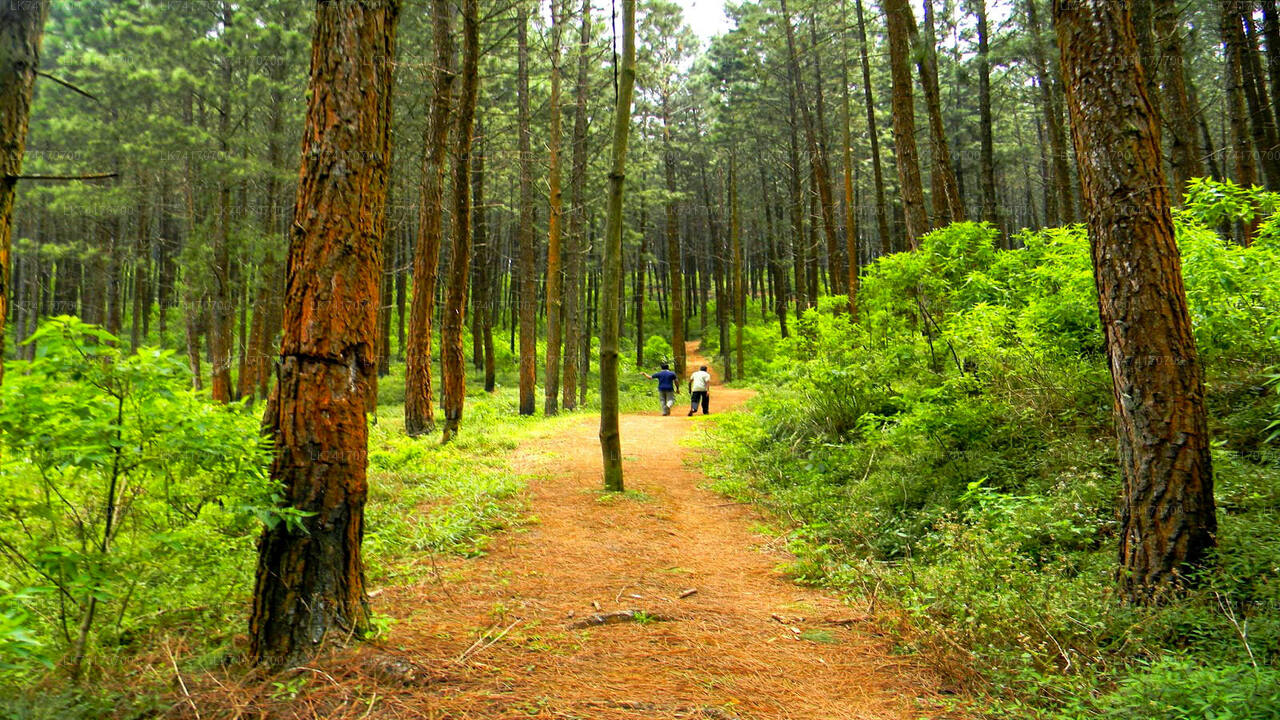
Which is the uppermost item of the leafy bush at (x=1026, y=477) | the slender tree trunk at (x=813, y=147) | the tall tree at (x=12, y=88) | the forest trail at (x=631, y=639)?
the slender tree trunk at (x=813, y=147)

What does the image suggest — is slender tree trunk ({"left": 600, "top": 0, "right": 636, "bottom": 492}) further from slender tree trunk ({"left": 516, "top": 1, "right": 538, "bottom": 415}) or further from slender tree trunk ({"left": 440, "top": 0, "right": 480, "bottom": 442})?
slender tree trunk ({"left": 516, "top": 1, "right": 538, "bottom": 415})

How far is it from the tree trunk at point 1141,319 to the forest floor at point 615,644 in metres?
1.64

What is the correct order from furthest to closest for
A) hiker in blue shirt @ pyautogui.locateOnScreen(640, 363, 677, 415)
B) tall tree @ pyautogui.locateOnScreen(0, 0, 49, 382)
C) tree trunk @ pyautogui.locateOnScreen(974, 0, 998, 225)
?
hiker in blue shirt @ pyautogui.locateOnScreen(640, 363, 677, 415) < tree trunk @ pyautogui.locateOnScreen(974, 0, 998, 225) < tall tree @ pyautogui.locateOnScreen(0, 0, 49, 382)

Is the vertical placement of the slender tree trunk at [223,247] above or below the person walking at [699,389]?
above

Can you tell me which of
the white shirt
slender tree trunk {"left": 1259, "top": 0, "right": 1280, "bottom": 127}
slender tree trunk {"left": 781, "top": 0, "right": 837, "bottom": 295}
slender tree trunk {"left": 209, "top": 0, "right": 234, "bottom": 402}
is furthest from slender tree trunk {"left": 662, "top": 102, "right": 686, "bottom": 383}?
slender tree trunk {"left": 1259, "top": 0, "right": 1280, "bottom": 127}

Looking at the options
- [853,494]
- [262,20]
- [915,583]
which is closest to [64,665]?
[915,583]

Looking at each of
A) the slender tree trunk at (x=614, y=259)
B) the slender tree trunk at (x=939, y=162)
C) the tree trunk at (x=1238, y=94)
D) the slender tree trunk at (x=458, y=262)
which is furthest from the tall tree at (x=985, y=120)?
the slender tree trunk at (x=458, y=262)

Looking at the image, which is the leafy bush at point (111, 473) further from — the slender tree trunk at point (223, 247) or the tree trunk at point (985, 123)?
the tree trunk at point (985, 123)

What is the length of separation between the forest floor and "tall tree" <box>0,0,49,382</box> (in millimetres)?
2864

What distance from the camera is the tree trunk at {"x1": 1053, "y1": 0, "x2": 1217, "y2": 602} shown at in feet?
11.9

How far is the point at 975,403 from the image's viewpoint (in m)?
6.66

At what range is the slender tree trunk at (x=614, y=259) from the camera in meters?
7.50

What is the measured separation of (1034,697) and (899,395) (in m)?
5.68

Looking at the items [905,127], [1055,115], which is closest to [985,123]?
[1055,115]
